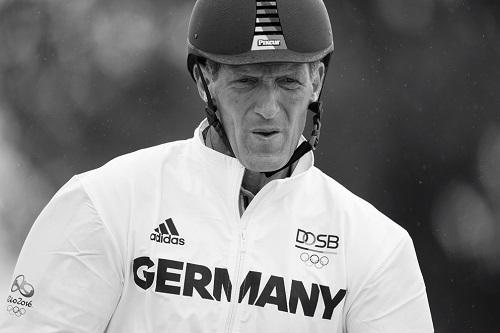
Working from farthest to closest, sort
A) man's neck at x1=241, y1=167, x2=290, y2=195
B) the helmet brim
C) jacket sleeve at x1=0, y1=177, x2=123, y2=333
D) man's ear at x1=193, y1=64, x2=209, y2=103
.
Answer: man's ear at x1=193, y1=64, x2=209, y2=103 → man's neck at x1=241, y1=167, x2=290, y2=195 → the helmet brim → jacket sleeve at x1=0, y1=177, x2=123, y2=333

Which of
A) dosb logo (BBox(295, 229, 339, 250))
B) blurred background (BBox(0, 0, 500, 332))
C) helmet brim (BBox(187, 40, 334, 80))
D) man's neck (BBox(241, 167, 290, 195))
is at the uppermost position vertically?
helmet brim (BBox(187, 40, 334, 80))

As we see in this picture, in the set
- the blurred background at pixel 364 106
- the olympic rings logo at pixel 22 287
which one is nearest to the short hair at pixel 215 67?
the olympic rings logo at pixel 22 287

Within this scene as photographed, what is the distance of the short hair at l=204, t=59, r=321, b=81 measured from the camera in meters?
4.37

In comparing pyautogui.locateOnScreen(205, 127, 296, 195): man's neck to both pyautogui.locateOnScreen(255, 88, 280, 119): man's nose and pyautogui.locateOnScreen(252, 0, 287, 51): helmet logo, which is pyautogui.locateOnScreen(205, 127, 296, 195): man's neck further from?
pyautogui.locateOnScreen(252, 0, 287, 51): helmet logo

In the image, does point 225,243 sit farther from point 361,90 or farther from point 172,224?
point 361,90

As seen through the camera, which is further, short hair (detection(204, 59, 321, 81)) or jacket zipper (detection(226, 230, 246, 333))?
short hair (detection(204, 59, 321, 81))

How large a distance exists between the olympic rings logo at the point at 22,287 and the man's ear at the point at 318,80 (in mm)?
1388

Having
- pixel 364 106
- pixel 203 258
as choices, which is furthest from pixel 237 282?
pixel 364 106

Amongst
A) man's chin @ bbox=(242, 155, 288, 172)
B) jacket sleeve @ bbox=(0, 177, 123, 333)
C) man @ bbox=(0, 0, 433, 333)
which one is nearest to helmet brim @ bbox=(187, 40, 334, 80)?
man @ bbox=(0, 0, 433, 333)

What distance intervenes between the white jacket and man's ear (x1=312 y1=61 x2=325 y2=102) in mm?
404

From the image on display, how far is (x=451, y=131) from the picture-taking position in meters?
14.1

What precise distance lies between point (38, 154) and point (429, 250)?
501 centimetres

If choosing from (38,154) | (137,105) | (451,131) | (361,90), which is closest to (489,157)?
(451,131)

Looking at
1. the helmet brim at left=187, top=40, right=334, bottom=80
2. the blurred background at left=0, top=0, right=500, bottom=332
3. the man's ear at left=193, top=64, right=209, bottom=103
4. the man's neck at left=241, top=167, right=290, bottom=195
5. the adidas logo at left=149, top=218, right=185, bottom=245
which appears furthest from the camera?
the blurred background at left=0, top=0, right=500, bottom=332
